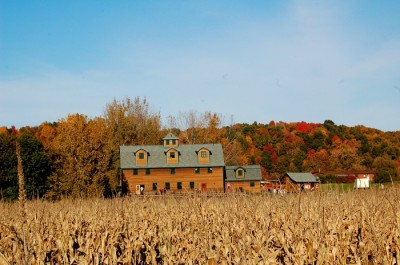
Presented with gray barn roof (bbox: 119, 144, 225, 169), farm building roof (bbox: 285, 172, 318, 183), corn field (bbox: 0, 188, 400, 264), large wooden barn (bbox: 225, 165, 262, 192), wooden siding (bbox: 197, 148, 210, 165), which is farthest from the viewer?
farm building roof (bbox: 285, 172, 318, 183)

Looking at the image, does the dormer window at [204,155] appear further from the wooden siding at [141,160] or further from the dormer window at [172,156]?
the wooden siding at [141,160]

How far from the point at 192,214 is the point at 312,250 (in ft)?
18.7

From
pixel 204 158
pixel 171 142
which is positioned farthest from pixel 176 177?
pixel 171 142

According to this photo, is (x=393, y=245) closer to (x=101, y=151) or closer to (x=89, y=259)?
(x=89, y=259)

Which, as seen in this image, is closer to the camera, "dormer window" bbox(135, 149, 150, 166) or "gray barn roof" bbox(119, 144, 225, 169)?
"dormer window" bbox(135, 149, 150, 166)

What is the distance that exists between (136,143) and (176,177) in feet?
48.1

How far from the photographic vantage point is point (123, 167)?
60969mm

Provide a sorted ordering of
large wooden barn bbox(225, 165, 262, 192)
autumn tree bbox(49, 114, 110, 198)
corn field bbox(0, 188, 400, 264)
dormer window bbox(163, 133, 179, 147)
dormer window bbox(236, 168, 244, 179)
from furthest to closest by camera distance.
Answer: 1. dormer window bbox(236, 168, 244, 179)
2. dormer window bbox(163, 133, 179, 147)
3. large wooden barn bbox(225, 165, 262, 192)
4. autumn tree bbox(49, 114, 110, 198)
5. corn field bbox(0, 188, 400, 264)

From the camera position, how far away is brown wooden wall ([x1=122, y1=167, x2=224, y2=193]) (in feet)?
201

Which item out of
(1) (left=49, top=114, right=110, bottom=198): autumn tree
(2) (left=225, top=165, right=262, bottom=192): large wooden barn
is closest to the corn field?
(1) (left=49, top=114, right=110, bottom=198): autumn tree

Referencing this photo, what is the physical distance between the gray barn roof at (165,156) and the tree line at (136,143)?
7.69 feet

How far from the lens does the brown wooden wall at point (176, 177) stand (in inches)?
2414

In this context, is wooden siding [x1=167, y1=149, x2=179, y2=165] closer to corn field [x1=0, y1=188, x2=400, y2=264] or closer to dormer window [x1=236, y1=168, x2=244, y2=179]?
dormer window [x1=236, y1=168, x2=244, y2=179]

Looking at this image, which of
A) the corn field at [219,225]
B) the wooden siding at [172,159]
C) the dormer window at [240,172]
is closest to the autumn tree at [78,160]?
the wooden siding at [172,159]
